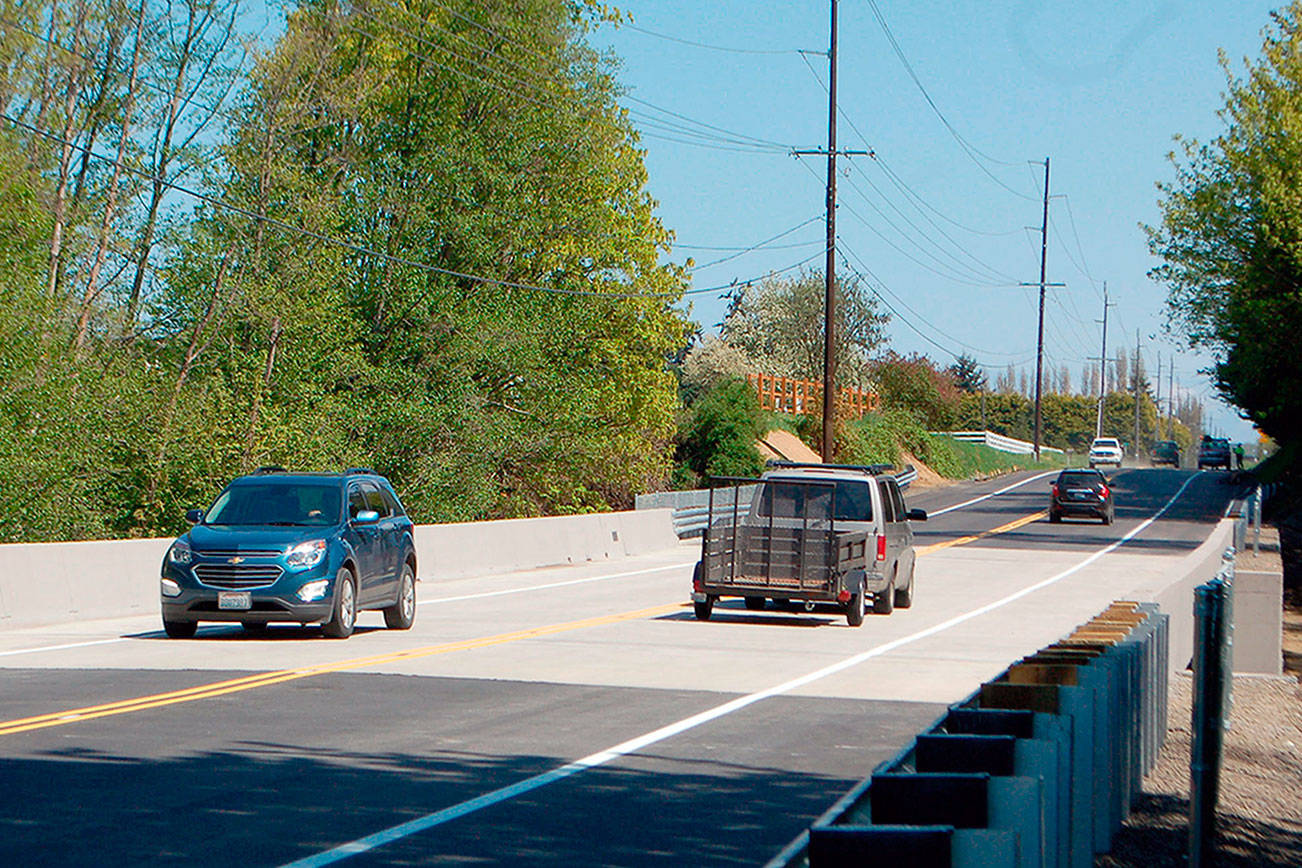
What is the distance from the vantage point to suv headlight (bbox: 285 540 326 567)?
16.8 meters

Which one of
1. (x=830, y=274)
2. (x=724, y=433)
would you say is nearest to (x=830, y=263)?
(x=830, y=274)

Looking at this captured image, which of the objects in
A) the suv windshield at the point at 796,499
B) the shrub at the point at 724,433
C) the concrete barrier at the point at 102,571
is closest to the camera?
the concrete barrier at the point at 102,571

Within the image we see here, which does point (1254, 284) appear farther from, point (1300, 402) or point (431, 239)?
point (431, 239)

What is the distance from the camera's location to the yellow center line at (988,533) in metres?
37.3

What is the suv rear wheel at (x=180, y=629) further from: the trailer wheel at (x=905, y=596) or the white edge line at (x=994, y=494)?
the white edge line at (x=994, y=494)

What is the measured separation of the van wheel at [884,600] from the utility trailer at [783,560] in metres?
0.82

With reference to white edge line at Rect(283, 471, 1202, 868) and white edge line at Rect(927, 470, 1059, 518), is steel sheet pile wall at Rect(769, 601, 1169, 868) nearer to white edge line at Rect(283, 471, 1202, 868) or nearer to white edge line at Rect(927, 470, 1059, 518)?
white edge line at Rect(283, 471, 1202, 868)

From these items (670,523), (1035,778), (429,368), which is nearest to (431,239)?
(429,368)

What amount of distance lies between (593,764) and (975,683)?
537 centimetres

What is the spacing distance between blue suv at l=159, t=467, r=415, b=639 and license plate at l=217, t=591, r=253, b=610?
0.4 inches

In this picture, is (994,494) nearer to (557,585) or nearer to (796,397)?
(796,397)

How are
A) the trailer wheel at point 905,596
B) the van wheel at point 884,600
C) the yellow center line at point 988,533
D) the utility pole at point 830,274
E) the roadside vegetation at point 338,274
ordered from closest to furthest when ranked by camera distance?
the van wheel at point 884,600, the trailer wheel at point 905,596, the roadside vegetation at point 338,274, the yellow center line at point 988,533, the utility pole at point 830,274

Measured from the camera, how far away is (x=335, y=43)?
3959 cm

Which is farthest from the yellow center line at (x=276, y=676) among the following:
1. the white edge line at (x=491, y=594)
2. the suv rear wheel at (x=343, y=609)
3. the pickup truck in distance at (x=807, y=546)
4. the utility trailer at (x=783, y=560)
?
the white edge line at (x=491, y=594)
